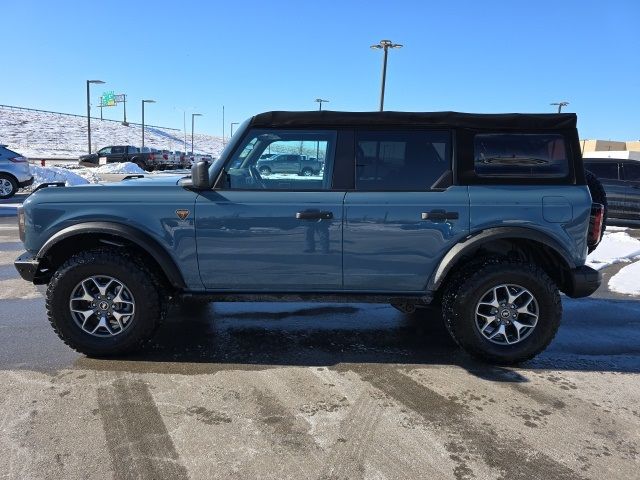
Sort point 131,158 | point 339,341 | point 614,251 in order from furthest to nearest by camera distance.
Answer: point 131,158 → point 614,251 → point 339,341

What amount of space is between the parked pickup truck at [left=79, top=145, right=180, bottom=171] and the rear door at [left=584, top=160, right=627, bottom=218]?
27469mm

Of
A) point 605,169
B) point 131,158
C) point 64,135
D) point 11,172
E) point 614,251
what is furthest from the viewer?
point 64,135

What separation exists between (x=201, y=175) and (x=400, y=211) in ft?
4.92

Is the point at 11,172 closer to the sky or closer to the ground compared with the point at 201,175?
closer to the ground

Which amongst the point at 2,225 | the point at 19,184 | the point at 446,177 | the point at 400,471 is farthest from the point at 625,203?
the point at 19,184

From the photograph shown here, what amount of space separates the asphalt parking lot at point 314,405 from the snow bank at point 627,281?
5.21ft

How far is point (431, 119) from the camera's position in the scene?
3760 mm

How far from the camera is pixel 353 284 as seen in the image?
12.3 ft

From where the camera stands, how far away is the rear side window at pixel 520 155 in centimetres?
371

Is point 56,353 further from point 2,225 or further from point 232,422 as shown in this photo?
point 2,225

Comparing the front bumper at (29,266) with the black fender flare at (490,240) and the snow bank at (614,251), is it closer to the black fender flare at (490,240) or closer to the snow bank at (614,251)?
the black fender flare at (490,240)

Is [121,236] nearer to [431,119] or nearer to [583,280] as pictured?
[431,119]

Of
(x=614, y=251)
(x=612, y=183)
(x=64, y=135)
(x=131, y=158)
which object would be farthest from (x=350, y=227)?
(x=64, y=135)

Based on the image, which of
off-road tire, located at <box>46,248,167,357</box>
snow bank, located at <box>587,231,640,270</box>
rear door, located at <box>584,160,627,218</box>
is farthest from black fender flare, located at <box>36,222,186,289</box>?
rear door, located at <box>584,160,627,218</box>
